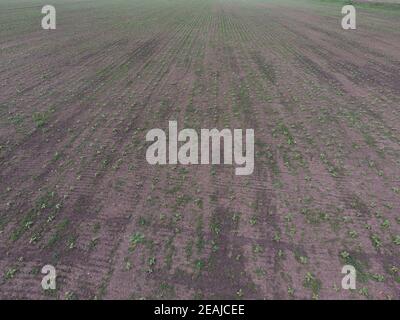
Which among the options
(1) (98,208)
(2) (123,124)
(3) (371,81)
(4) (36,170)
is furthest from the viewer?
(3) (371,81)

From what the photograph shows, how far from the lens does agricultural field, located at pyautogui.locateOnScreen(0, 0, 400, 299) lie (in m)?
5.63

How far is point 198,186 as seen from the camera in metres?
7.89

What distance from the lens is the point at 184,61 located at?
1806cm

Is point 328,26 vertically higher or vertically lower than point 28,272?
higher

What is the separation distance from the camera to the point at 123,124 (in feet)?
35.7

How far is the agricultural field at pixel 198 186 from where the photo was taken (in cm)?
563

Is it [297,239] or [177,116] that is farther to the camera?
[177,116]

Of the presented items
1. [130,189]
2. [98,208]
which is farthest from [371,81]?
[98,208]

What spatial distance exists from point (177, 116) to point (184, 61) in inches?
312

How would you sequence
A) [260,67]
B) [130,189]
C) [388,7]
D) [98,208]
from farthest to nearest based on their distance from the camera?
[388,7] → [260,67] → [130,189] → [98,208]
